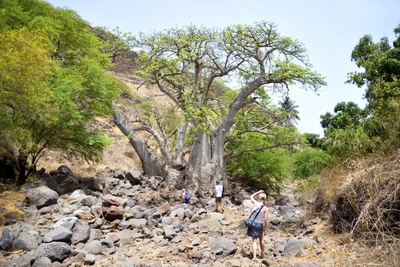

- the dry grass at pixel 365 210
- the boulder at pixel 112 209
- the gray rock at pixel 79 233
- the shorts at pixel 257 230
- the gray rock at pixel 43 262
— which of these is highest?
the dry grass at pixel 365 210

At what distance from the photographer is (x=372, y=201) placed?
16.8 feet

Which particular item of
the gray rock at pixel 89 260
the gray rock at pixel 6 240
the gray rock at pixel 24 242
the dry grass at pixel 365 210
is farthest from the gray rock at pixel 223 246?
the gray rock at pixel 6 240

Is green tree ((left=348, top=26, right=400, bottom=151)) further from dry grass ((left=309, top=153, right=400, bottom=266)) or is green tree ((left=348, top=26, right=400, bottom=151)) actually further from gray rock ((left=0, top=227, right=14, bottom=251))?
gray rock ((left=0, top=227, right=14, bottom=251))

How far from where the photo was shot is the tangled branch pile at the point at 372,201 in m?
4.90

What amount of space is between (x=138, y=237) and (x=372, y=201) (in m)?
4.78

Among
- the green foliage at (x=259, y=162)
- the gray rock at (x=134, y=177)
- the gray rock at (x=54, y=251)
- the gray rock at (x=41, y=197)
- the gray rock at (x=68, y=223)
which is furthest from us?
the green foliage at (x=259, y=162)

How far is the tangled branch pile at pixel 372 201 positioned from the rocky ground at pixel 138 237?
0.37 metres

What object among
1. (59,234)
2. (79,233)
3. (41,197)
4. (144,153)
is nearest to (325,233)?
(79,233)

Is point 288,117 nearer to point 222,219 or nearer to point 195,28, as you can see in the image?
point 195,28

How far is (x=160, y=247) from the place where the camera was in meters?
6.20

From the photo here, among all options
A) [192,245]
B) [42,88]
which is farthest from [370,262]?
[42,88]

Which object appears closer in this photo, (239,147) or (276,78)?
(276,78)

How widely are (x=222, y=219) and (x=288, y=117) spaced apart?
7.39 meters

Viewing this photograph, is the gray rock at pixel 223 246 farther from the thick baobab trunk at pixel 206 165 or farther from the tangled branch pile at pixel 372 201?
the thick baobab trunk at pixel 206 165
